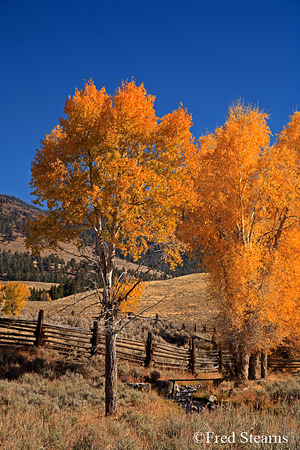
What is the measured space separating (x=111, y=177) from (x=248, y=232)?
9033 millimetres

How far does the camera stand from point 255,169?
1473cm

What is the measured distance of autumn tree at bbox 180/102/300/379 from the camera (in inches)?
535

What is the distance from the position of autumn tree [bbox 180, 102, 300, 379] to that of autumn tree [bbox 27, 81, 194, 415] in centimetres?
474

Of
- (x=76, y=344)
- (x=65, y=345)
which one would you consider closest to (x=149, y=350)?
(x=76, y=344)

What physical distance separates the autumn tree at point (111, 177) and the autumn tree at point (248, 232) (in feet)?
15.6

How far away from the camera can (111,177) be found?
8.34m

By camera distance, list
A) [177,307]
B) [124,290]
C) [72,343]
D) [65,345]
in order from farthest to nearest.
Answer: [177,307]
[72,343]
[65,345]
[124,290]

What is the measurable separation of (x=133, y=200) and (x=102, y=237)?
1662mm

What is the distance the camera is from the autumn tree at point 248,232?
13.6 m

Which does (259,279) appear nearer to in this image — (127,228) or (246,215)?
(246,215)

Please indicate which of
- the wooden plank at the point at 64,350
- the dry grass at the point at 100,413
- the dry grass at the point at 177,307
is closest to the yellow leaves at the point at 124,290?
the dry grass at the point at 100,413

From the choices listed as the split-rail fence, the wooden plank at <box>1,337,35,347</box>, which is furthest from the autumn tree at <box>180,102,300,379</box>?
the wooden plank at <box>1,337,35,347</box>

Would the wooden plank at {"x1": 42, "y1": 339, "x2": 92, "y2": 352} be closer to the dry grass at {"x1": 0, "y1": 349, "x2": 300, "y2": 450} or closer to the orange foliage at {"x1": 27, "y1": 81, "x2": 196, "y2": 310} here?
the dry grass at {"x1": 0, "y1": 349, "x2": 300, "y2": 450}

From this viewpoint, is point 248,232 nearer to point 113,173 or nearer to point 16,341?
point 113,173
